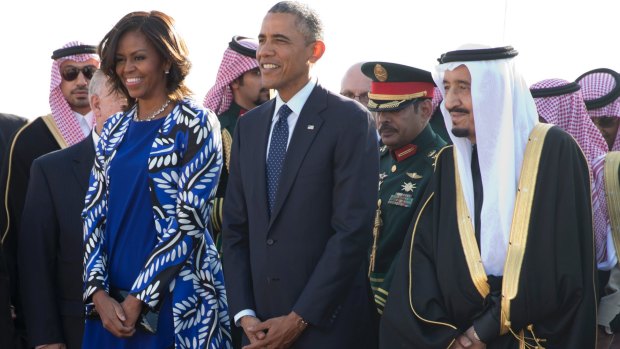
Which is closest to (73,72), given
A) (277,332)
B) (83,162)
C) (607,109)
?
(83,162)

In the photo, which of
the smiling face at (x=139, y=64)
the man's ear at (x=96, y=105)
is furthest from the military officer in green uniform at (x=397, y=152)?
the man's ear at (x=96, y=105)

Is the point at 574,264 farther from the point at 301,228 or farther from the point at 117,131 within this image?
the point at 117,131

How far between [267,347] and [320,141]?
0.96 metres

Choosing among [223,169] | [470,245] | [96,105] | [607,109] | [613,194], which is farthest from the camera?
[223,169]

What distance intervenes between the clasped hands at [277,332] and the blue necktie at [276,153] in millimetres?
516

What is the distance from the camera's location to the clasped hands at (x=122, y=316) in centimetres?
469

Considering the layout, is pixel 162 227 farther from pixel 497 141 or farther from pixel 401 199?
pixel 497 141

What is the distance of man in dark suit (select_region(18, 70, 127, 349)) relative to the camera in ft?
17.7

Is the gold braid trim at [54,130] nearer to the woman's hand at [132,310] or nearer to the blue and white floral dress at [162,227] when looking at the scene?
the blue and white floral dress at [162,227]

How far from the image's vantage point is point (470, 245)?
15.0ft

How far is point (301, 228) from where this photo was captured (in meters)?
4.61

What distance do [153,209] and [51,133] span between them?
2215mm

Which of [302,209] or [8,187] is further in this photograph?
[8,187]

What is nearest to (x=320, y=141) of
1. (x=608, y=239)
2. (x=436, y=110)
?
(x=608, y=239)
